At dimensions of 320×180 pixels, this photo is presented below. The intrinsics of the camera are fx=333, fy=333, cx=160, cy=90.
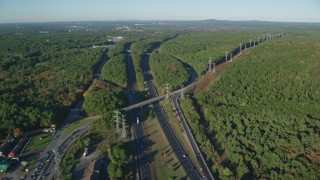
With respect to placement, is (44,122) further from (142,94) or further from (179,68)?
(179,68)

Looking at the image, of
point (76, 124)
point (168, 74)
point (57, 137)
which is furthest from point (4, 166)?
point (168, 74)

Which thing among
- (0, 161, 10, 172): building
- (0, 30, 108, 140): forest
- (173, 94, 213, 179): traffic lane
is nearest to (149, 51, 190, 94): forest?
(173, 94, 213, 179): traffic lane

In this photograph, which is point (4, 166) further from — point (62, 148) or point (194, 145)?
point (194, 145)

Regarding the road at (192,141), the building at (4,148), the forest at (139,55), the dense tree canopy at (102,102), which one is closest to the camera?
the road at (192,141)

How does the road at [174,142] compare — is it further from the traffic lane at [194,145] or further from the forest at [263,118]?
the forest at [263,118]

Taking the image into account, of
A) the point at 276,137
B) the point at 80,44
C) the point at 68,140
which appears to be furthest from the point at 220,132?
the point at 80,44

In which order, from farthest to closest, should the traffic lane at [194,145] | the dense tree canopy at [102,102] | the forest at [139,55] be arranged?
the forest at [139,55] < the dense tree canopy at [102,102] < the traffic lane at [194,145]

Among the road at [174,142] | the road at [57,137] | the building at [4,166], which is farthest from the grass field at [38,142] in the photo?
the road at [174,142]
